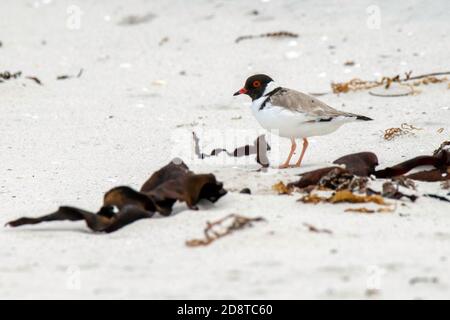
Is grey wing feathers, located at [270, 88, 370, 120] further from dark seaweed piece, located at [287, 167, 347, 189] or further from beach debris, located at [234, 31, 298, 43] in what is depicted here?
beach debris, located at [234, 31, 298, 43]

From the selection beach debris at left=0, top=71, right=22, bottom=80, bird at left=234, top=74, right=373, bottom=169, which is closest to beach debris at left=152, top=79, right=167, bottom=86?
beach debris at left=0, top=71, right=22, bottom=80

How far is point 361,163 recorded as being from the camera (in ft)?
18.8

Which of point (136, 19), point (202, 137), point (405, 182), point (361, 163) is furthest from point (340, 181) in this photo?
point (136, 19)

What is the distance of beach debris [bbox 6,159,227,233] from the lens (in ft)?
15.8

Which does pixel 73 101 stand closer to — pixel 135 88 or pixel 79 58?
pixel 135 88

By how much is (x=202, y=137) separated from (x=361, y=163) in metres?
1.87

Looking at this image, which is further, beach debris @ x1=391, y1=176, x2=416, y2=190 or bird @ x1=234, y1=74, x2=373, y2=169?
bird @ x1=234, y1=74, x2=373, y2=169

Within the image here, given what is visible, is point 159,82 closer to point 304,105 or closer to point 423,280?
point 304,105

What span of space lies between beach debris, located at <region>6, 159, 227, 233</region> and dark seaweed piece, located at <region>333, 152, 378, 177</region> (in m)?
1.03

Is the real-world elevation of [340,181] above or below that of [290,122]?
below

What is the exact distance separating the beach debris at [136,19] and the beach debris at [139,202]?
6.28 meters

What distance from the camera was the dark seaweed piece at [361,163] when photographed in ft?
18.5

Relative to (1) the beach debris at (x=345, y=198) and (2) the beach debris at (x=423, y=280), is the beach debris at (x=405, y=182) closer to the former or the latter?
(1) the beach debris at (x=345, y=198)

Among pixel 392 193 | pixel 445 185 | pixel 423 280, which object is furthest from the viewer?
pixel 445 185
